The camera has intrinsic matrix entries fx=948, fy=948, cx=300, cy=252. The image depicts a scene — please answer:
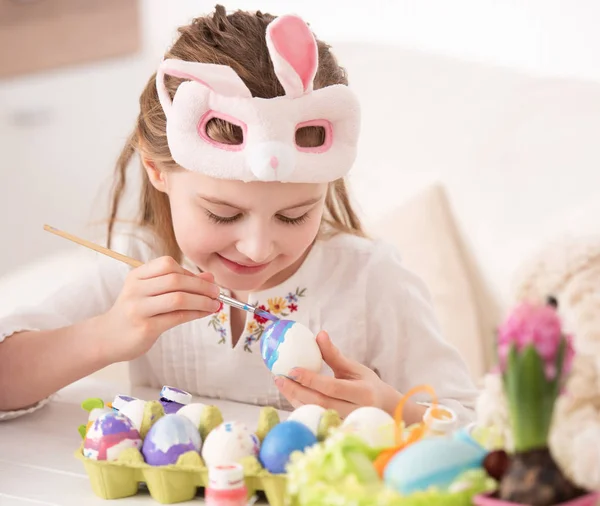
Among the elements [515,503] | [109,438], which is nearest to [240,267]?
[109,438]

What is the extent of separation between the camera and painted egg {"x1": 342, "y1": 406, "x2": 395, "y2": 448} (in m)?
0.71

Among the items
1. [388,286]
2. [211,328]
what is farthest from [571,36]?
[211,328]

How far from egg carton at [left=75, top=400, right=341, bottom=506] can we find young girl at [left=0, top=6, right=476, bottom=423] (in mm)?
190

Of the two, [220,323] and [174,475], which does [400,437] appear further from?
[220,323]

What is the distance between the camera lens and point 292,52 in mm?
Result: 977

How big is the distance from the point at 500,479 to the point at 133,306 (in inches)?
23.2

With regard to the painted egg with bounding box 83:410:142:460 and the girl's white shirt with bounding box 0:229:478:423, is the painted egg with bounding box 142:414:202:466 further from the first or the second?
the girl's white shirt with bounding box 0:229:478:423

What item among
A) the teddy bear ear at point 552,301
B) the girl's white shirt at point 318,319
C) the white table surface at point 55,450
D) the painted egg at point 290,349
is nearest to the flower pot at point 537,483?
the teddy bear ear at point 552,301

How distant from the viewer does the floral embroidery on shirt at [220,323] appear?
137 centimetres

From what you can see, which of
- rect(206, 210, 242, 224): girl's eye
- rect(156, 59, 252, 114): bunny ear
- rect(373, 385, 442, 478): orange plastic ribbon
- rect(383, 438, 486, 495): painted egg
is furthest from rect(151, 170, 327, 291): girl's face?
rect(383, 438, 486, 495): painted egg

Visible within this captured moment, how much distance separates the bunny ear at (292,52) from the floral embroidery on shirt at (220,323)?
0.45 metres

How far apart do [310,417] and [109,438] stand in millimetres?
181

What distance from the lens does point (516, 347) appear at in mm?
560

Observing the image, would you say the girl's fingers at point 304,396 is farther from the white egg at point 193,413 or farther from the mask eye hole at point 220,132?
the mask eye hole at point 220,132
